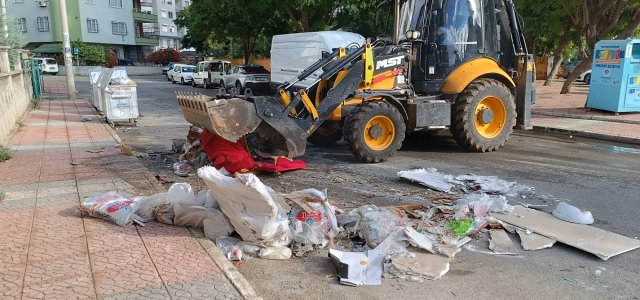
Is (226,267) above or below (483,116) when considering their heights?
below

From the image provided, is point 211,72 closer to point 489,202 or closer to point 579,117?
point 579,117

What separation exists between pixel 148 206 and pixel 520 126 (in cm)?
740

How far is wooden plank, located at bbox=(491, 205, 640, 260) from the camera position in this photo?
4406mm

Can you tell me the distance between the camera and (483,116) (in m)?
8.62

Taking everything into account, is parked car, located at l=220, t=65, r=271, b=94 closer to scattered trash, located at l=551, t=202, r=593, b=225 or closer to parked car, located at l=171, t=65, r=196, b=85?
parked car, located at l=171, t=65, r=196, b=85

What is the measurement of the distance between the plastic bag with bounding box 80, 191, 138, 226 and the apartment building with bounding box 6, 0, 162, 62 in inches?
1971

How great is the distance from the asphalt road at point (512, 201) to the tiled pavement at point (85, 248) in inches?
22.8

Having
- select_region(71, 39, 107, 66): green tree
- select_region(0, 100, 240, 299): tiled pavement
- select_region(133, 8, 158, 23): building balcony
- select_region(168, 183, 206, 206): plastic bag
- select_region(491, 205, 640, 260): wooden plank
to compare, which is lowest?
select_region(491, 205, 640, 260): wooden plank

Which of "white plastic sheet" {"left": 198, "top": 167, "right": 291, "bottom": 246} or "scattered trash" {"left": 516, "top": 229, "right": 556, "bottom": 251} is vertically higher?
"white plastic sheet" {"left": 198, "top": 167, "right": 291, "bottom": 246}

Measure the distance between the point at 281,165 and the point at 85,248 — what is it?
3.47 m

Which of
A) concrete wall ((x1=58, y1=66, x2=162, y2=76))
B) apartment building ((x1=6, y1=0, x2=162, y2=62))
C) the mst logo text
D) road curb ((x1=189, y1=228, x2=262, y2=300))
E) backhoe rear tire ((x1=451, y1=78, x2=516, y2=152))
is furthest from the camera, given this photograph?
apartment building ((x1=6, y1=0, x2=162, y2=62))

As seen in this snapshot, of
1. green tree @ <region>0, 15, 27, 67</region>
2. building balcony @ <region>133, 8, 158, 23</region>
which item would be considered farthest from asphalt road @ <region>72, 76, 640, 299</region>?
building balcony @ <region>133, 8, 158, 23</region>

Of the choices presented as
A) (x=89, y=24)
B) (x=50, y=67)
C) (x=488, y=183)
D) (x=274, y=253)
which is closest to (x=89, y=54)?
(x=50, y=67)

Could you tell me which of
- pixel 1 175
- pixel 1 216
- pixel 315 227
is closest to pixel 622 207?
pixel 315 227
